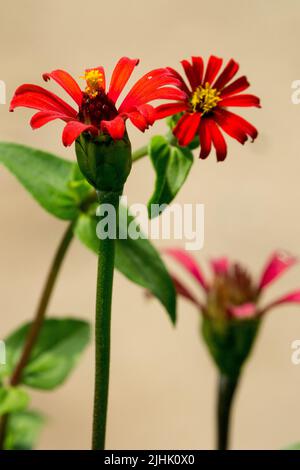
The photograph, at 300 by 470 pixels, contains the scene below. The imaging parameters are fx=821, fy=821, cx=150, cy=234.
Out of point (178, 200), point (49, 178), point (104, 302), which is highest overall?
point (178, 200)

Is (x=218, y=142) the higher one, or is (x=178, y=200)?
(x=178, y=200)

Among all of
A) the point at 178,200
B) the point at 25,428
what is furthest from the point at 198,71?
the point at 178,200

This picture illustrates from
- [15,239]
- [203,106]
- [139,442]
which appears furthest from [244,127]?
[15,239]

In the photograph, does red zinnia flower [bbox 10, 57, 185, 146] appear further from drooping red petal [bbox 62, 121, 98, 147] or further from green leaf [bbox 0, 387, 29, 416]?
green leaf [bbox 0, 387, 29, 416]

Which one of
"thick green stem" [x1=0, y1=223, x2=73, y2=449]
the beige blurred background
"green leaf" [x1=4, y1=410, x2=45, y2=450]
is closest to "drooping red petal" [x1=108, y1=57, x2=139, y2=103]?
"thick green stem" [x1=0, y1=223, x2=73, y2=449]

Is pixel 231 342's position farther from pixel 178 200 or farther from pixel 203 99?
pixel 178 200

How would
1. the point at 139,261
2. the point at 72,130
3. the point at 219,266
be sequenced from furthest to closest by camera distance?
the point at 219,266 < the point at 139,261 < the point at 72,130
